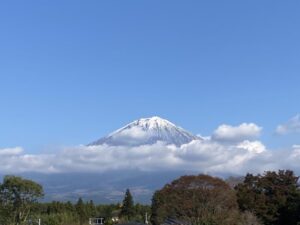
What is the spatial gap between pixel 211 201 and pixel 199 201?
949 millimetres

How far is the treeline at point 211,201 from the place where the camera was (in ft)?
143

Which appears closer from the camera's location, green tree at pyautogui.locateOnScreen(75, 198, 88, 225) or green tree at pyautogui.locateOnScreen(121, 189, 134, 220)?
green tree at pyautogui.locateOnScreen(75, 198, 88, 225)

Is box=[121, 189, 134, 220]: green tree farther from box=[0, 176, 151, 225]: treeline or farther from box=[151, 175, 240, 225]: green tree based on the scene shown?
Answer: box=[151, 175, 240, 225]: green tree

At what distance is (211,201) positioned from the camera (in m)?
43.6

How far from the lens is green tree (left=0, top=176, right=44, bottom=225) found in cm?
5719

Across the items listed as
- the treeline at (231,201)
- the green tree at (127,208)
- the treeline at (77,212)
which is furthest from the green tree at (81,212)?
the treeline at (231,201)

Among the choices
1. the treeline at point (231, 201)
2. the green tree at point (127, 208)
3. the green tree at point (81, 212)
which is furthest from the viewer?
the green tree at point (127, 208)

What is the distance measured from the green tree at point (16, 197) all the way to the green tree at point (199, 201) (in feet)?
56.0

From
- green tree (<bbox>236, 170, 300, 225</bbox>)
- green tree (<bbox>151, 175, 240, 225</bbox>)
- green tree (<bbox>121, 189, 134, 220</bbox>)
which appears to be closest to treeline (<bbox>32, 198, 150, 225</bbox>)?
green tree (<bbox>121, 189, 134, 220</bbox>)

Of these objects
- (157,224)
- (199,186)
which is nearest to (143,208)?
(157,224)

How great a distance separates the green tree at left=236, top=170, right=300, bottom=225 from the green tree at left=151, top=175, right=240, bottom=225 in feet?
13.6

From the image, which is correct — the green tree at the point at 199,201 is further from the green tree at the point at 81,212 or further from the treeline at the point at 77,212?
the green tree at the point at 81,212

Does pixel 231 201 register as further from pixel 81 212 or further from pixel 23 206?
pixel 81 212

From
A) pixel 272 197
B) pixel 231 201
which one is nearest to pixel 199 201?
pixel 231 201
